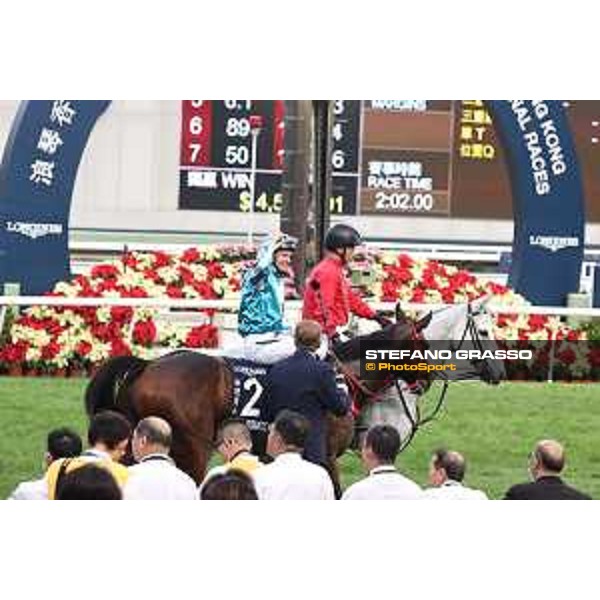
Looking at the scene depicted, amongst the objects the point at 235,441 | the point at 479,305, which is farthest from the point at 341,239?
the point at 235,441

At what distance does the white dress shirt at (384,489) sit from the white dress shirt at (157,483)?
1.93 feet

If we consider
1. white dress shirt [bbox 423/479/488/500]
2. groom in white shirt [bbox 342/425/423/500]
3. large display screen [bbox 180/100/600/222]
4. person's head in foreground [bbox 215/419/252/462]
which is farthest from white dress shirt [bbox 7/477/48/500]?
large display screen [bbox 180/100/600/222]

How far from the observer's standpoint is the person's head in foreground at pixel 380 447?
746 cm

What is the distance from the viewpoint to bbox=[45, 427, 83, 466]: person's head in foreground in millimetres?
7570

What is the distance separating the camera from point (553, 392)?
43.3 feet

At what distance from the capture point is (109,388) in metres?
8.73

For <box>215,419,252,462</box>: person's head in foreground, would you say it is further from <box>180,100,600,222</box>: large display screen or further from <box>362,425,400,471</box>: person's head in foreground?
<box>180,100,600,222</box>: large display screen

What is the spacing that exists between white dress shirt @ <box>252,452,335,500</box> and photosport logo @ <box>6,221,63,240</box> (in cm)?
695

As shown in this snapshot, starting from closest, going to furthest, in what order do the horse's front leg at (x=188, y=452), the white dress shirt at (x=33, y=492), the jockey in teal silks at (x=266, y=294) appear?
1. the white dress shirt at (x=33, y=492)
2. the horse's front leg at (x=188, y=452)
3. the jockey in teal silks at (x=266, y=294)

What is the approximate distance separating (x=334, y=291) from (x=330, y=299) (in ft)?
0.15

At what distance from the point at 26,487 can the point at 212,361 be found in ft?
5.58

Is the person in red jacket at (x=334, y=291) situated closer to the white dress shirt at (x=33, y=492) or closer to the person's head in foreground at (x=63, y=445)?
the person's head in foreground at (x=63, y=445)


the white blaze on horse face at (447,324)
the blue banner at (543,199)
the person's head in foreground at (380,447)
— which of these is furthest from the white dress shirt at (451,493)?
the blue banner at (543,199)

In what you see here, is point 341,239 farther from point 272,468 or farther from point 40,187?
point 40,187
